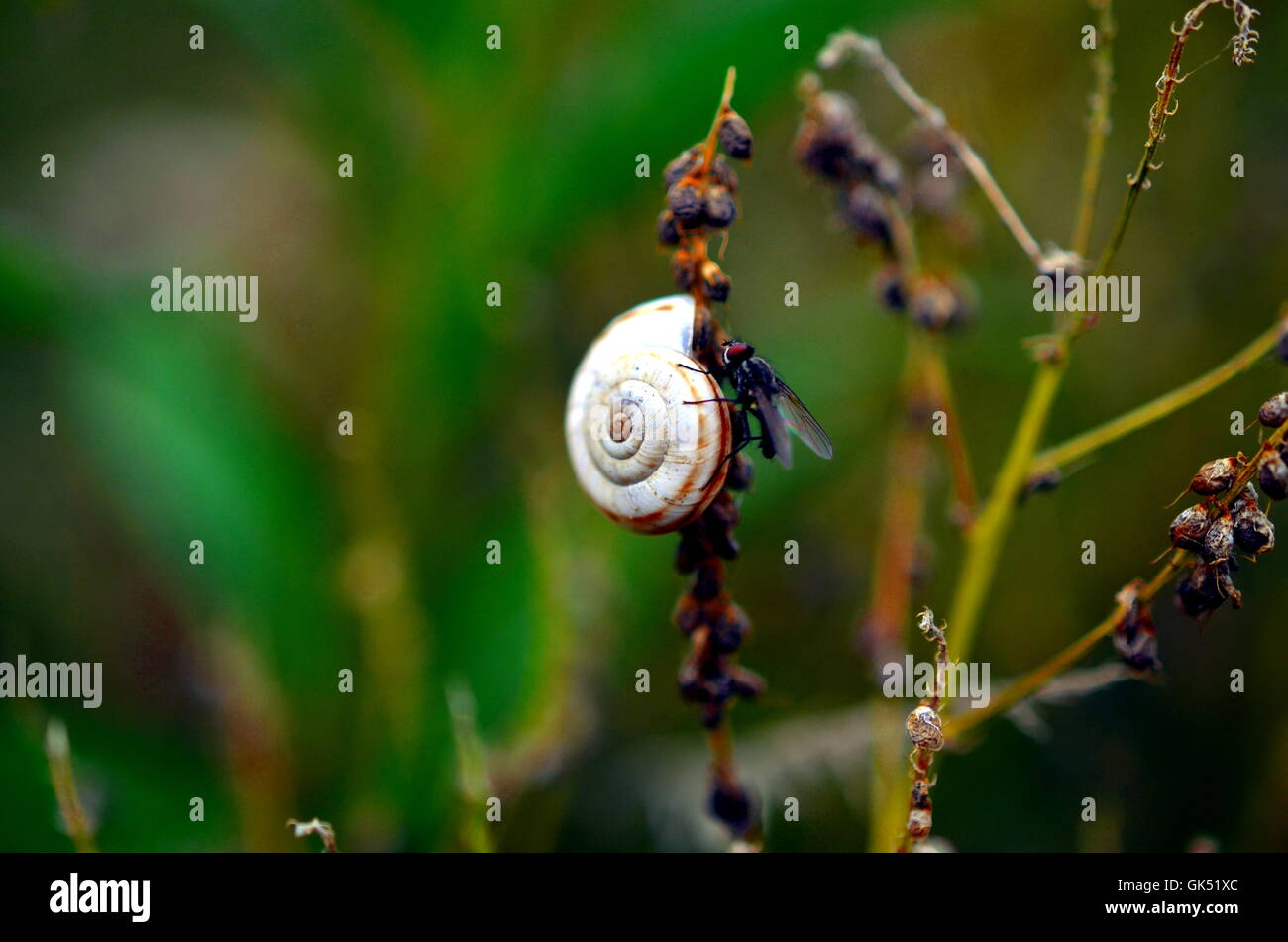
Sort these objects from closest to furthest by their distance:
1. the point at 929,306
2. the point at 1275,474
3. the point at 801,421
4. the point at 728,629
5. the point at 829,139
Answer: the point at 1275,474, the point at 728,629, the point at 801,421, the point at 829,139, the point at 929,306

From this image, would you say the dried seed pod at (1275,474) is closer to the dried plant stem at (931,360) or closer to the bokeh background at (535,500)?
the dried plant stem at (931,360)

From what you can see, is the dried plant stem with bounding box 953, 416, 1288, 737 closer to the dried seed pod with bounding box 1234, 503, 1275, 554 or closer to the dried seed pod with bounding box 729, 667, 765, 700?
the dried seed pod with bounding box 1234, 503, 1275, 554

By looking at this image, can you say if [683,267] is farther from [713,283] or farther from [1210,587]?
[1210,587]

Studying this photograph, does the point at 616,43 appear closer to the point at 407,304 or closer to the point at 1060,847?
the point at 407,304

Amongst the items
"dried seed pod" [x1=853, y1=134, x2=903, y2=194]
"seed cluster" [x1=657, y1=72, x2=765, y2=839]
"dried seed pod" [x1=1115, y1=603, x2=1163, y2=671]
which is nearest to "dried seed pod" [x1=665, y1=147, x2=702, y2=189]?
"seed cluster" [x1=657, y1=72, x2=765, y2=839]

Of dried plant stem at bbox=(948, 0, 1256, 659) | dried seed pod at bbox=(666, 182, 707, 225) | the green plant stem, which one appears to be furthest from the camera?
the green plant stem

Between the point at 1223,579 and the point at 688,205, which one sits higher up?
the point at 688,205

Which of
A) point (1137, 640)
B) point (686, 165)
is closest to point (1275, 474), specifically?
point (1137, 640)
